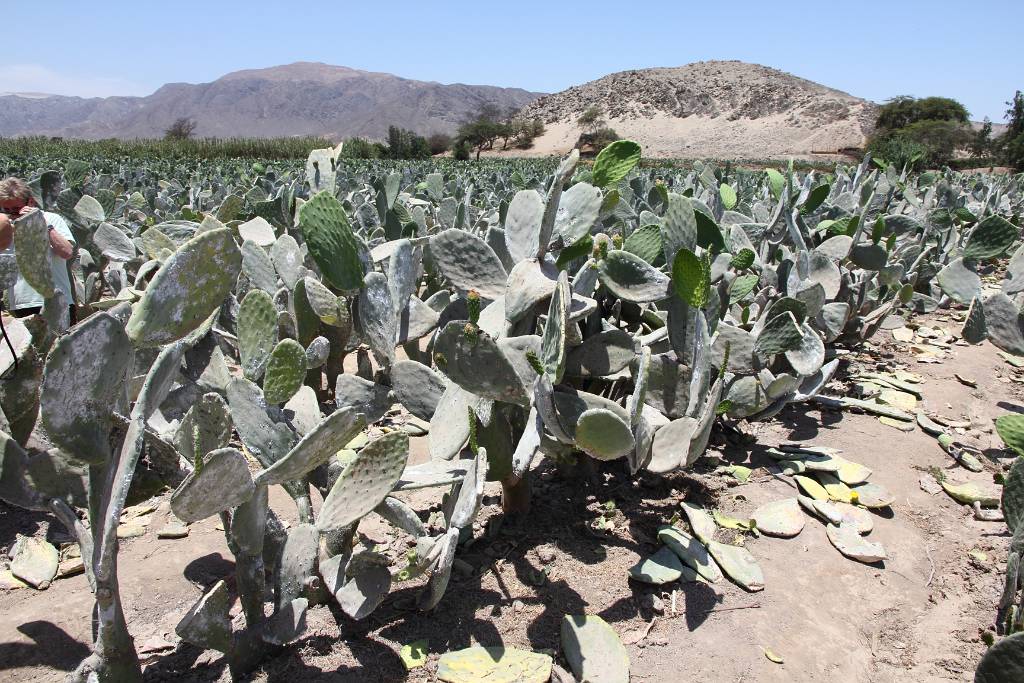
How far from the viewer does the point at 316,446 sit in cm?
136

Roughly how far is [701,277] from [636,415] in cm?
47

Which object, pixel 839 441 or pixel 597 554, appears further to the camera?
pixel 839 441

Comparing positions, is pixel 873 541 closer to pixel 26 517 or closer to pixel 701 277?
pixel 701 277

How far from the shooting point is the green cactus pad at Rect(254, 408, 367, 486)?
4.34ft

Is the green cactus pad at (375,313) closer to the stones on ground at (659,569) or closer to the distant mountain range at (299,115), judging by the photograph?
the stones on ground at (659,569)

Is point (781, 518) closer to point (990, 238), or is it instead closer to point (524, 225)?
point (524, 225)

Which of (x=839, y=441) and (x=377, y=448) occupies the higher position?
(x=377, y=448)

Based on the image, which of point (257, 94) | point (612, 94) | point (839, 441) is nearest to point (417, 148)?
point (839, 441)

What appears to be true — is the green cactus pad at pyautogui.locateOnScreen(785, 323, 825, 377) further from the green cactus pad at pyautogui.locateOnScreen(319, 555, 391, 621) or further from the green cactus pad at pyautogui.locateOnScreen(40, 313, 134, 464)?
the green cactus pad at pyautogui.locateOnScreen(40, 313, 134, 464)

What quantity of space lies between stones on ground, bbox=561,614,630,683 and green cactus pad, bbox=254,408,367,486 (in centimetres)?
82

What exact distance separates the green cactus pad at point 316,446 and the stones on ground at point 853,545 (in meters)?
1.66

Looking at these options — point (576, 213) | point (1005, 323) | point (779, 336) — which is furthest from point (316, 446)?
point (1005, 323)

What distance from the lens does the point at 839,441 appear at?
2975 millimetres

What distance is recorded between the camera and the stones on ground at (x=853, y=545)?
2.14 m
